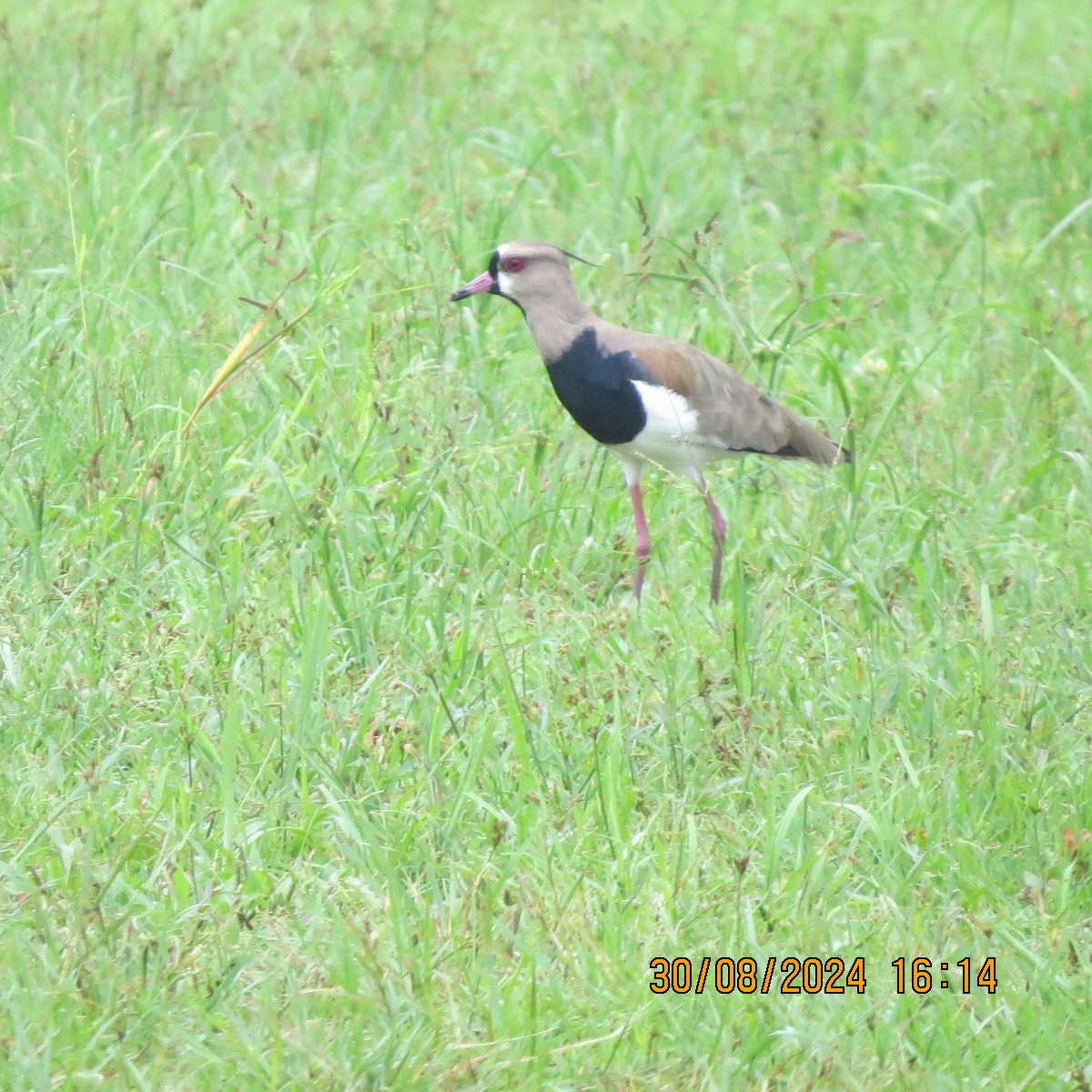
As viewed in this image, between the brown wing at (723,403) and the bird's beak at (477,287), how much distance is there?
345 millimetres

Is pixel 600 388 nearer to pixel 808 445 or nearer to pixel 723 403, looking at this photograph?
pixel 723 403

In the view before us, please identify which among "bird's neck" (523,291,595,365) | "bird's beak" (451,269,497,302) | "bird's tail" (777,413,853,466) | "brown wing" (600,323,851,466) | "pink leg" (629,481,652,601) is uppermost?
"bird's beak" (451,269,497,302)

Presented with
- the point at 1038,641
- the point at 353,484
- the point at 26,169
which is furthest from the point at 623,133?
the point at 1038,641

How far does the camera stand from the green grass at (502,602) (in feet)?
10.6

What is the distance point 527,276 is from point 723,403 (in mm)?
660

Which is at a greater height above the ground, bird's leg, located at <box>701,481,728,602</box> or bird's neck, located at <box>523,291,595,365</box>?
bird's neck, located at <box>523,291,595,365</box>

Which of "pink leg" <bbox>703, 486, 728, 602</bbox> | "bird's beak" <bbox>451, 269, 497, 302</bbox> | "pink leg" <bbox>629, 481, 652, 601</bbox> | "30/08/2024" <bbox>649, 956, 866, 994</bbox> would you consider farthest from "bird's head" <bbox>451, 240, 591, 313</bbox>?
"30/08/2024" <bbox>649, 956, 866, 994</bbox>

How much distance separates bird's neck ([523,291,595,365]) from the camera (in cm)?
531

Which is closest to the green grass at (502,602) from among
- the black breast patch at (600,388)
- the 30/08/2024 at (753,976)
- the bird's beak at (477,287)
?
the 30/08/2024 at (753,976)

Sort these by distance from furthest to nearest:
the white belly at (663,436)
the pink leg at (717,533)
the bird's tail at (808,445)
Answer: the bird's tail at (808,445), the white belly at (663,436), the pink leg at (717,533)

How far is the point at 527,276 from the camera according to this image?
211 inches

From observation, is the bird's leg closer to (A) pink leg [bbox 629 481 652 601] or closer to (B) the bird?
(B) the bird

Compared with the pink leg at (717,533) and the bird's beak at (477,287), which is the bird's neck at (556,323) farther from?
the pink leg at (717,533)

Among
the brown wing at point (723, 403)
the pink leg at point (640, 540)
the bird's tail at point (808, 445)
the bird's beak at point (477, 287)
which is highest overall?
the bird's beak at point (477, 287)
